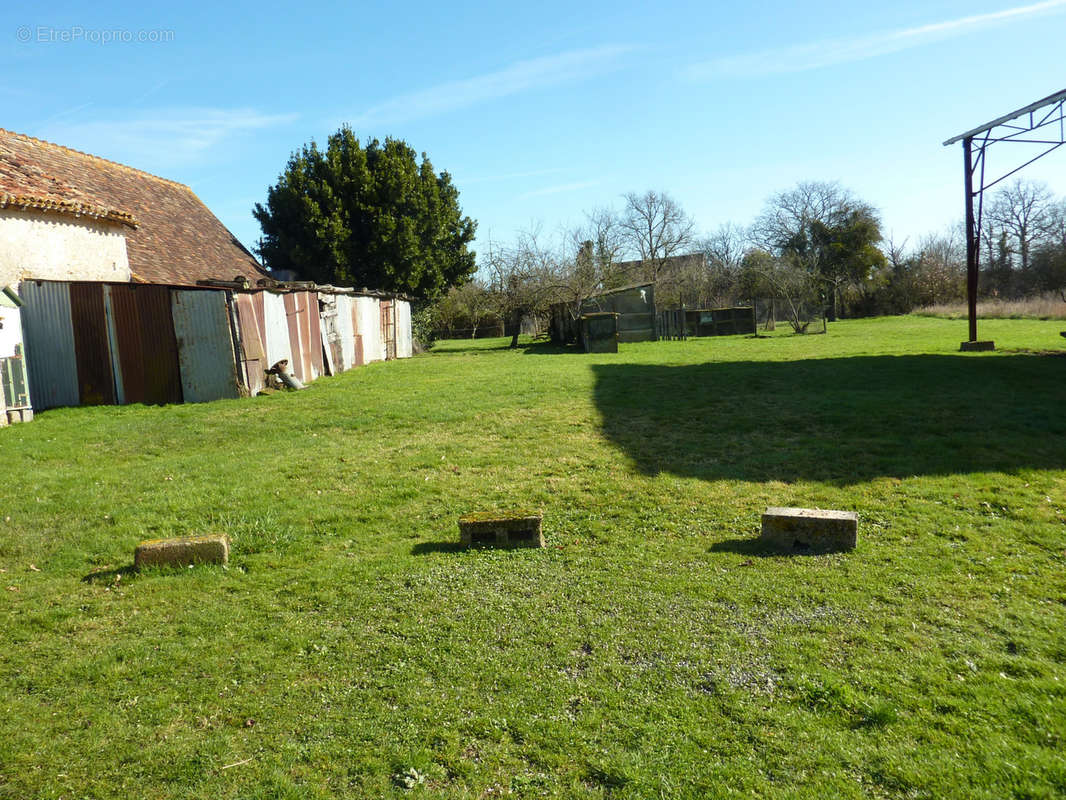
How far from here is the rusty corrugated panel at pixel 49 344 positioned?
12.1 m

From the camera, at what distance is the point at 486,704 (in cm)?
336

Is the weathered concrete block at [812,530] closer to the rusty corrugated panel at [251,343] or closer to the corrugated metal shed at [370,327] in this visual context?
the rusty corrugated panel at [251,343]

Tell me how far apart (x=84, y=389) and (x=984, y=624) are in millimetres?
13539

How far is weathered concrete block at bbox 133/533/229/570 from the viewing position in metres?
5.21

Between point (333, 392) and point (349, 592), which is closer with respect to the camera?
point (349, 592)

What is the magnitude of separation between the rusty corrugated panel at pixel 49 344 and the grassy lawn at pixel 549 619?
3.42 metres

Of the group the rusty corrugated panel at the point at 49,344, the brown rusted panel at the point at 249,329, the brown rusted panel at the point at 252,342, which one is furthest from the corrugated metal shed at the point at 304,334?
the rusty corrugated panel at the point at 49,344

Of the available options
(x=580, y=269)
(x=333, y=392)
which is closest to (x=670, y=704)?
(x=333, y=392)

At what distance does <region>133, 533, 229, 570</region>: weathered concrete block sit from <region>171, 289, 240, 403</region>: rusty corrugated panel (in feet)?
26.1

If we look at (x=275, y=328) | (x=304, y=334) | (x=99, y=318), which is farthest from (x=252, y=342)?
(x=304, y=334)

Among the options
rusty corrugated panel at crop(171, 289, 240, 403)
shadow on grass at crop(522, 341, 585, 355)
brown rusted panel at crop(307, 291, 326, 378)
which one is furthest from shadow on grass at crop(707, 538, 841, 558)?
shadow on grass at crop(522, 341, 585, 355)

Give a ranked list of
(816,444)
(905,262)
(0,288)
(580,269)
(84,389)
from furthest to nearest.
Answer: (905,262)
(580,269)
(84,389)
(0,288)
(816,444)

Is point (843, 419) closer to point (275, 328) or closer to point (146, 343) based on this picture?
point (275, 328)

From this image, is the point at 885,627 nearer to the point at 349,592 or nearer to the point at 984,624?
the point at 984,624
